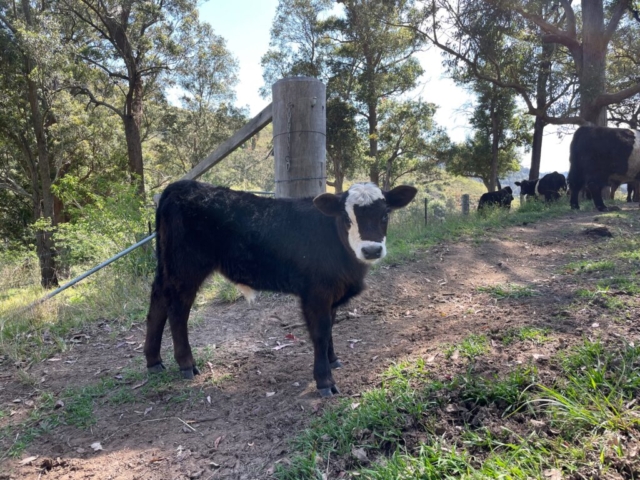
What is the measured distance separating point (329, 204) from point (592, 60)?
1453 centimetres

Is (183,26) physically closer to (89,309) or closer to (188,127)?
(188,127)

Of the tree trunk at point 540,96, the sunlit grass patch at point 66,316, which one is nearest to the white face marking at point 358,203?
the sunlit grass patch at point 66,316

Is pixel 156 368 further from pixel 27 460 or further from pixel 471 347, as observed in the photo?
pixel 471 347

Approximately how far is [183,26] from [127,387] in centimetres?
1709

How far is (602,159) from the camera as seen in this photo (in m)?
10.7

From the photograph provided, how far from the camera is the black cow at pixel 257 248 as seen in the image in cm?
367

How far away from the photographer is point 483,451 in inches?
86.3

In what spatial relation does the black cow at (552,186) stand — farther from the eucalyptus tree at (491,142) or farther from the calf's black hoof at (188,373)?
the calf's black hoof at (188,373)

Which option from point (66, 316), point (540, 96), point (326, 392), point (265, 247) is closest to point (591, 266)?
point (326, 392)

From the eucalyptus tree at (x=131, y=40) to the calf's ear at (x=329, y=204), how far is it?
552 inches

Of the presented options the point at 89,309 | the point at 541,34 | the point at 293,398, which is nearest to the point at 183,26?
the point at 541,34

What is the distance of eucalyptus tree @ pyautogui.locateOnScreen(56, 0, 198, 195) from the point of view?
1623cm

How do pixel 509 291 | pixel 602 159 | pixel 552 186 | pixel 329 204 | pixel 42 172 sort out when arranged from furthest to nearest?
pixel 42 172 < pixel 552 186 < pixel 602 159 < pixel 509 291 < pixel 329 204

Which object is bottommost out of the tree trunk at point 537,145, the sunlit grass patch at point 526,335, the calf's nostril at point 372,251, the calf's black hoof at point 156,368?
the calf's black hoof at point 156,368
